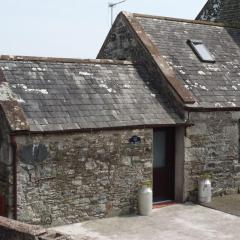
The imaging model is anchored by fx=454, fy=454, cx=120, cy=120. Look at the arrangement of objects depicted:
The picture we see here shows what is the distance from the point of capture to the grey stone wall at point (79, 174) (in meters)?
10.2

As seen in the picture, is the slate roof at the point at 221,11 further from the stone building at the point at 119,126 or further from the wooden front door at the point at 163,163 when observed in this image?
the wooden front door at the point at 163,163

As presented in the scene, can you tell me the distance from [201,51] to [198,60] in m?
0.53

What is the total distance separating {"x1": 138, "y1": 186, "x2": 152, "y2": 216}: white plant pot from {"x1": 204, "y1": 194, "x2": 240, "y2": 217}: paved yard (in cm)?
187

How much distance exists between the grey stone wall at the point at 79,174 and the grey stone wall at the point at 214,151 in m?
1.44

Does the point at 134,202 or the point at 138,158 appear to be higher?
the point at 138,158

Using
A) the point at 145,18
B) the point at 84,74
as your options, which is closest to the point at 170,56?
the point at 145,18

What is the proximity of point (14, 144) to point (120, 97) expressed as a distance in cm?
350

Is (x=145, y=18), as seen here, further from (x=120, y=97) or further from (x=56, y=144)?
(x=56, y=144)

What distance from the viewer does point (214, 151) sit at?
1323cm

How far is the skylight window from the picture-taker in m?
15.0

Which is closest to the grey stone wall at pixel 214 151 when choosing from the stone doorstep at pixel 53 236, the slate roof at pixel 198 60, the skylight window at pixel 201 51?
the slate roof at pixel 198 60

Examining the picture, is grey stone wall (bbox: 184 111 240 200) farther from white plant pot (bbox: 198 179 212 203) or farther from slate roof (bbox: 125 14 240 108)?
slate roof (bbox: 125 14 240 108)

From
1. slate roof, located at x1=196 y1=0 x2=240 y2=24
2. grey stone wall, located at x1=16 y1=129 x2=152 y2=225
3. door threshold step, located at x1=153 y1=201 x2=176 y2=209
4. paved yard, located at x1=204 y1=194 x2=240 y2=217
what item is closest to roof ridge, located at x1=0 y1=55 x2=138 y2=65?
grey stone wall, located at x1=16 y1=129 x2=152 y2=225

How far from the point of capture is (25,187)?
33.1 feet
